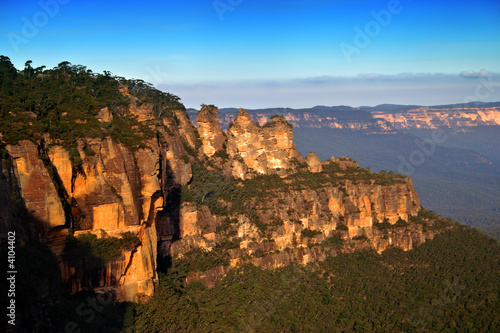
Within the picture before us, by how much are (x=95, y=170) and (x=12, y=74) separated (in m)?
17.5

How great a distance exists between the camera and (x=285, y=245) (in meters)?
53.5

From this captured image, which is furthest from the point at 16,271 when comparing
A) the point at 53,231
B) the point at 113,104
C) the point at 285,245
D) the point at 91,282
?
the point at 285,245

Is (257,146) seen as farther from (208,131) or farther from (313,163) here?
(313,163)

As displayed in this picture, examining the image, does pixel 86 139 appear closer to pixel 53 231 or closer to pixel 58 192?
pixel 58 192

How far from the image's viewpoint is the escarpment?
29.4 metres

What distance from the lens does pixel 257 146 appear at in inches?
2414

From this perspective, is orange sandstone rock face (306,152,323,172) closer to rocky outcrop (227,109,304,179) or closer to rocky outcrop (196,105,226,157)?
rocky outcrop (227,109,304,179)

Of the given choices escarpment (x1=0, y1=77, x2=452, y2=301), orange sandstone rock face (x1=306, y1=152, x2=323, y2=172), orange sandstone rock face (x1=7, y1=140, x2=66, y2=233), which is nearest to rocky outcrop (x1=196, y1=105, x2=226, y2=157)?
escarpment (x1=0, y1=77, x2=452, y2=301)

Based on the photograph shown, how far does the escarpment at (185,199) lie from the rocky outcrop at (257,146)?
12 cm

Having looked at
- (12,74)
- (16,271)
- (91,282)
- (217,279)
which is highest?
(12,74)

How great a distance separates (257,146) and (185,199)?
48.6 ft

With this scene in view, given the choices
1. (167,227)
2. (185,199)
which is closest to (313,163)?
(185,199)

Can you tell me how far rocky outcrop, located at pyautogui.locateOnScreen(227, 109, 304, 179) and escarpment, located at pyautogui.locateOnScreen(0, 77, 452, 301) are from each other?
0.12 meters

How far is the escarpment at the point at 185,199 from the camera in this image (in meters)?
29.4
